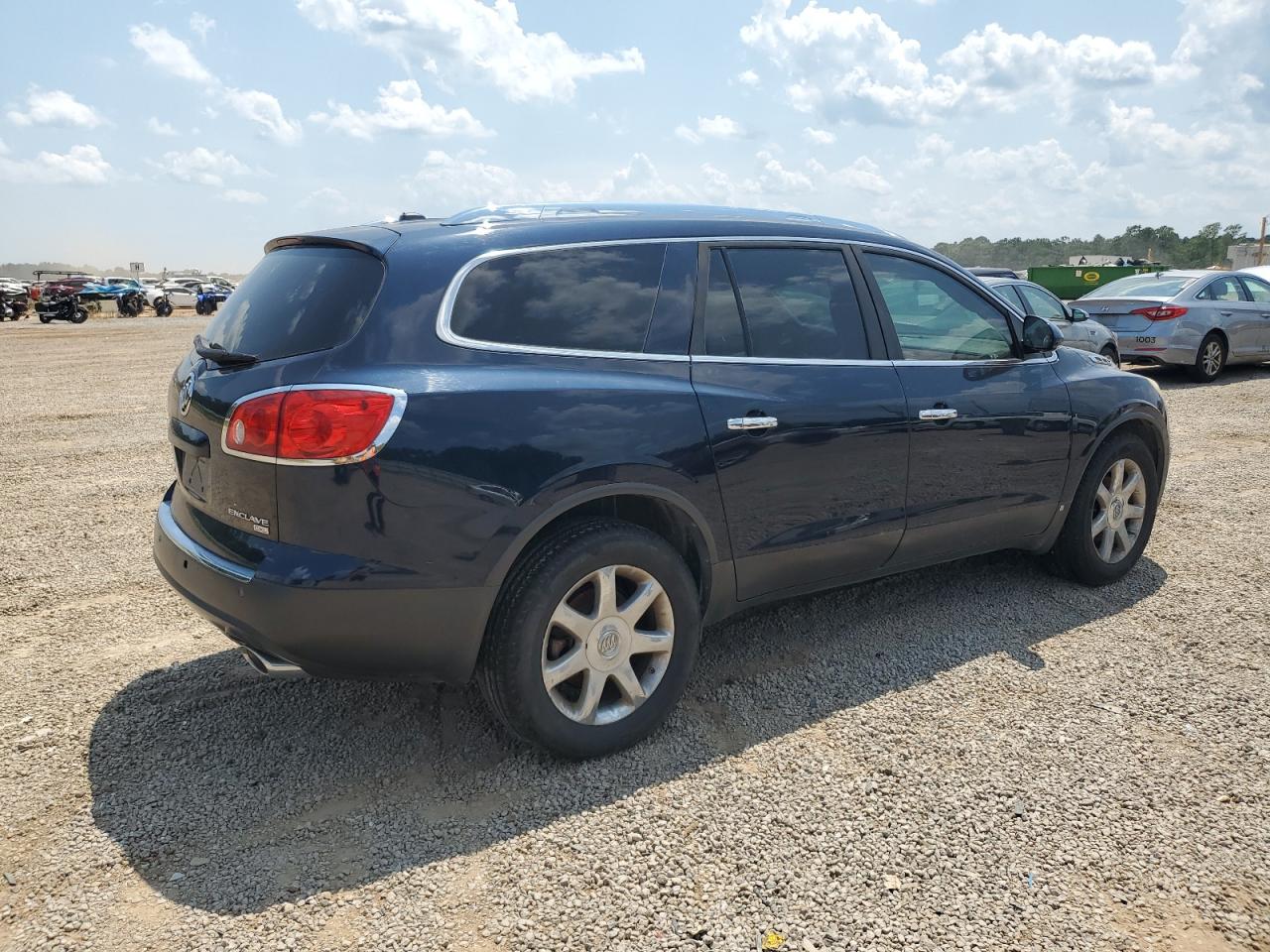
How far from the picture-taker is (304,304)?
3131 millimetres

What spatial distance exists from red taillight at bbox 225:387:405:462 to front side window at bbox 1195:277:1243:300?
14095mm

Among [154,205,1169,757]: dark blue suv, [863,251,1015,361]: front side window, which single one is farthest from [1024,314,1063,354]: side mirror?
[154,205,1169,757]: dark blue suv

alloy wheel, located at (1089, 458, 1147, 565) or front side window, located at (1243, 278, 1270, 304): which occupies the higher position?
front side window, located at (1243, 278, 1270, 304)

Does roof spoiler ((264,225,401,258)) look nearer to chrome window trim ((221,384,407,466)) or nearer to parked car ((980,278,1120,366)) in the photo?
chrome window trim ((221,384,407,466))

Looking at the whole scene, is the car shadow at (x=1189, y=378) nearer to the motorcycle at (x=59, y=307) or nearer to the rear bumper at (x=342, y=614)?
the rear bumper at (x=342, y=614)

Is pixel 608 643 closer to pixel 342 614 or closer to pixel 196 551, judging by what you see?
pixel 342 614

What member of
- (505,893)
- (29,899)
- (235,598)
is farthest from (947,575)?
(29,899)

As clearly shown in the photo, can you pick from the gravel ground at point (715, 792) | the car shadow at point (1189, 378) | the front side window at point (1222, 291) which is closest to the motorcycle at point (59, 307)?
the car shadow at point (1189, 378)

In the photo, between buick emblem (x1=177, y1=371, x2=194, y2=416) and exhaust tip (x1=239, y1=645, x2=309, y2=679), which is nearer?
exhaust tip (x1=239, y1=645, x2=309, y2=679)

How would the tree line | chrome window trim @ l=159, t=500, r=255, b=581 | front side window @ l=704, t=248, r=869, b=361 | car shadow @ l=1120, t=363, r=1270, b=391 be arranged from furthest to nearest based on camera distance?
1. the tree line
2. car shadow @ l=1120, t=363, r=1270, b=391
3. front side window @ l=704, t=248, r=869, b=361
4. chrome window trim @ l=159, t=500, r=255, b=581

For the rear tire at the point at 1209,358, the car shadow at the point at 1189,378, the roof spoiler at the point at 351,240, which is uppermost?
the roof spoiler at the point at 351,240

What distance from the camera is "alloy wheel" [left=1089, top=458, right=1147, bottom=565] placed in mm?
4992

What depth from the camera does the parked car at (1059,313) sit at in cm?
1132

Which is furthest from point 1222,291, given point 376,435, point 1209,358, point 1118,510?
point 376,435
